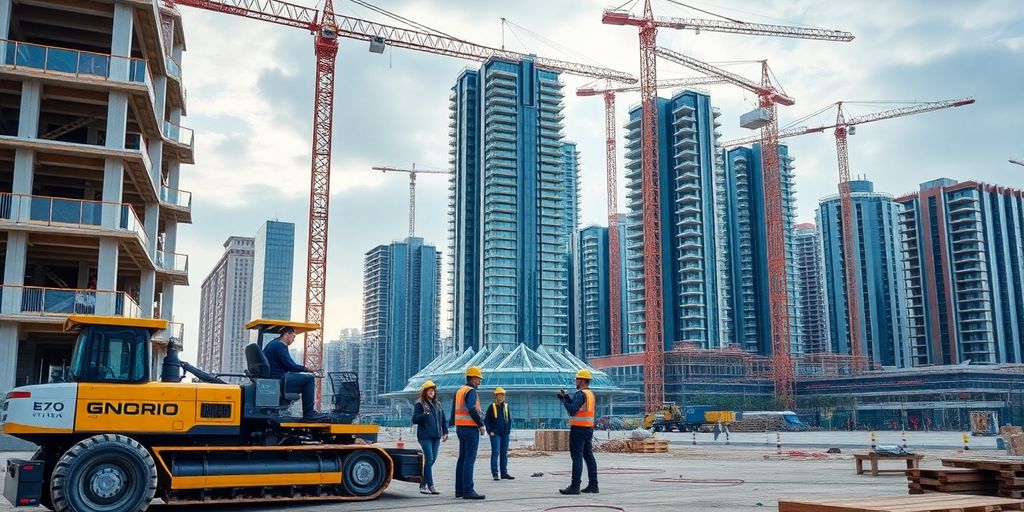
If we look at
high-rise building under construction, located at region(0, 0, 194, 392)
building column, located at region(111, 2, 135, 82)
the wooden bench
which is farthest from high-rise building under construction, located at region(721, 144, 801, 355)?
the wooden bench

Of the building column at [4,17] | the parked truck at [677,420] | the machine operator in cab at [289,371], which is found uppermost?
the building column at [4,17]

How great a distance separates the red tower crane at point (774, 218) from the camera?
113m

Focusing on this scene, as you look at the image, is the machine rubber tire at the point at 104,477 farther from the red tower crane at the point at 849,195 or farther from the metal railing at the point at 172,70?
the red tower crane at the point at 849,195

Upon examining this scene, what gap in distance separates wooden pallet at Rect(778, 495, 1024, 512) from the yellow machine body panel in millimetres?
8588

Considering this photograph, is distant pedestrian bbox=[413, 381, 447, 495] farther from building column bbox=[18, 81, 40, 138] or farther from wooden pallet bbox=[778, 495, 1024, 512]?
building column bbox=[18, 81, 40, 138]

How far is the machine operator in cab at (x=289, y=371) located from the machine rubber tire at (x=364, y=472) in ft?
3.10

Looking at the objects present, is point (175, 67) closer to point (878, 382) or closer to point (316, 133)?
point (316, 133)

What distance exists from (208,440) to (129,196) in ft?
104

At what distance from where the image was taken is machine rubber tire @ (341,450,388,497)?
546 inches

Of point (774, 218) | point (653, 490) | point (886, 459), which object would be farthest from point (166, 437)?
point (774, 218)

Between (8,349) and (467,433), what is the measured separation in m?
23.8

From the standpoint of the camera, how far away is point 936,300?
136 m

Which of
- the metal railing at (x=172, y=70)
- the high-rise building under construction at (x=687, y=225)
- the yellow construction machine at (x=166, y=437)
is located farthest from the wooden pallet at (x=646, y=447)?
the high-rise building under construction at (x=687, y=225)

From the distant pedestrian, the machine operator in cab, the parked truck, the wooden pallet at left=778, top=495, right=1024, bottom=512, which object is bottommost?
the parked truck
